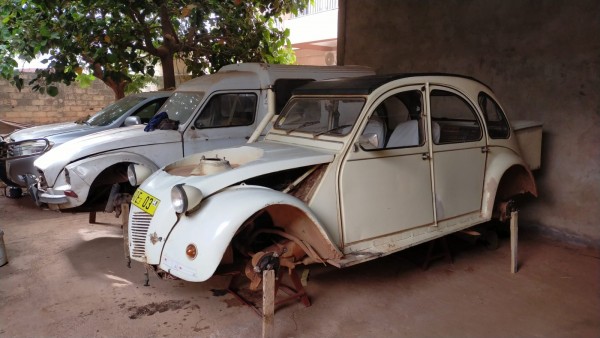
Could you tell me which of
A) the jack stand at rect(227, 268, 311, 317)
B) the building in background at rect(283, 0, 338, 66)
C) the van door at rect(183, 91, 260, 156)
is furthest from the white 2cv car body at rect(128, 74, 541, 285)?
the building in background at rect(283, 0, 338, 66)

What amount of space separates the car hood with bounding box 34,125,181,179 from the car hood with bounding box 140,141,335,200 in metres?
1.46

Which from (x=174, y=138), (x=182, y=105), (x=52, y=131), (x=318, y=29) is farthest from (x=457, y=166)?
(x=318, y=29)

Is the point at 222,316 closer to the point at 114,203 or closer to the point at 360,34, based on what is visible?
the point at 114,203

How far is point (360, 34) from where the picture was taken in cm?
766

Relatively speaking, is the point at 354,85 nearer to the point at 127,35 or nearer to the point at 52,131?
the point at 127,35

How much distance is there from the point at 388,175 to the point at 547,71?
294cm

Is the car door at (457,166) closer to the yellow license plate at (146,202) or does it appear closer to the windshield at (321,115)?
the windshield at (321,115)

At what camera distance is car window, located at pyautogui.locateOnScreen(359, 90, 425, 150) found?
387cm

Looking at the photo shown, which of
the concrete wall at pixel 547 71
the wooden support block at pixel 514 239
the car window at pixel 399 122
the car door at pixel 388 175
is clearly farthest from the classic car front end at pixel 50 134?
the wooden support block at pixel 514 239

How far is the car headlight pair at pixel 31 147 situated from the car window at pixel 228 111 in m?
2.67

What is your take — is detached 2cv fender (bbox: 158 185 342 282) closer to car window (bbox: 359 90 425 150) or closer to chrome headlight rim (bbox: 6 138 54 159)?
car window (bbox: 359 90 425 150)

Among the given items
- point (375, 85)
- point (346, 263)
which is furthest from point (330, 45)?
point (346, 263)

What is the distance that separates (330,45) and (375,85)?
11843 millimetres

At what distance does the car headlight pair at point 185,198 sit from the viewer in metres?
2.90
